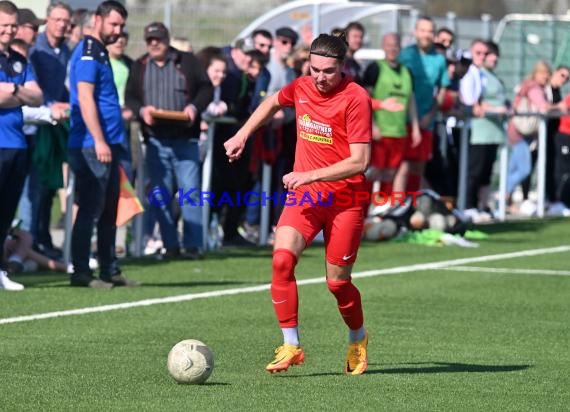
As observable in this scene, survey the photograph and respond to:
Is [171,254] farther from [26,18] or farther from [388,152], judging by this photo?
[388,152]

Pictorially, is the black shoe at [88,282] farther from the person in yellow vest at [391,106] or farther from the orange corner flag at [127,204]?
the person in yellow vest at [391,106]

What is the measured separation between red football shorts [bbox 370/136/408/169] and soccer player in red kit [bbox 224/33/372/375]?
948cm

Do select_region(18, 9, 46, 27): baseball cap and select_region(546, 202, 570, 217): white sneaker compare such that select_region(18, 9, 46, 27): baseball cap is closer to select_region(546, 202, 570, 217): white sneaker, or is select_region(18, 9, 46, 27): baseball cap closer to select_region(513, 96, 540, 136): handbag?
select_region(513, 96, 540, 136): handbag

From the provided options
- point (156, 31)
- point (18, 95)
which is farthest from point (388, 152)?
point (18, 95)

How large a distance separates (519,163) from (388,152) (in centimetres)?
497

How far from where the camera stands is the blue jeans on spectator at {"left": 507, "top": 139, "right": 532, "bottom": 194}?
2359cm

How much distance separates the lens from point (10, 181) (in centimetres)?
1334

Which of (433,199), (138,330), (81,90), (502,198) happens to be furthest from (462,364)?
(502,198)

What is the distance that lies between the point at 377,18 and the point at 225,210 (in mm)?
9214

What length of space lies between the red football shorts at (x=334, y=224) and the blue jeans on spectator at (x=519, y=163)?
14324 millimetres

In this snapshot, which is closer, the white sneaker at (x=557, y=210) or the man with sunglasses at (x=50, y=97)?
the man with sunglasses at (x=50, y=97)

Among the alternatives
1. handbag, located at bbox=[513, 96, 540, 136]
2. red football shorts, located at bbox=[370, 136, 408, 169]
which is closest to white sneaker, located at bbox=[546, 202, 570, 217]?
handbag, located at bbox=[513, 96, 540, 136]

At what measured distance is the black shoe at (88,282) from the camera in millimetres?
13766

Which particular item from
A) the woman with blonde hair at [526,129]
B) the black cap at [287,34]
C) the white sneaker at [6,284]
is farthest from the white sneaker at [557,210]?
the white sneaker at [6,284]
